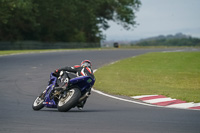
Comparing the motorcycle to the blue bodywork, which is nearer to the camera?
the motorcycle

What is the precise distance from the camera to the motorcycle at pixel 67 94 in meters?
9.70

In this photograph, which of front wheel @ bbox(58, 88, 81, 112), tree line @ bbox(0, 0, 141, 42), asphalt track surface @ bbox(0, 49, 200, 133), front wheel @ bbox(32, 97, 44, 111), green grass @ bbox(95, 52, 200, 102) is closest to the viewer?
asphalt track surface @ bbox(0, 49, 200, 133)

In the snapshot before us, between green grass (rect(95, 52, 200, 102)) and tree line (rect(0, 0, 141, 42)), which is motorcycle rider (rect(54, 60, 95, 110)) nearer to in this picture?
green grass (rect(95, 52, 200, 102))

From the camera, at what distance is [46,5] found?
66.8m

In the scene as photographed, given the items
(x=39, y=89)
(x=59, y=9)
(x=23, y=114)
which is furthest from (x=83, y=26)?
(x=23, y=114)

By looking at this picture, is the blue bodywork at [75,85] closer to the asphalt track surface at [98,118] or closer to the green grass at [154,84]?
the asphalt track surface at [98,118]

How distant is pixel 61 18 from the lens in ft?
236

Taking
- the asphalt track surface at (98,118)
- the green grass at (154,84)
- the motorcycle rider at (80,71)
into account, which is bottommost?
the green grass at (154,84)

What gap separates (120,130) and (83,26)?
75088 millimetres

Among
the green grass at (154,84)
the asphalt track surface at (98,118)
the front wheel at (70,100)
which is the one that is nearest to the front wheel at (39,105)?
the asphalt track surface at (98,118)

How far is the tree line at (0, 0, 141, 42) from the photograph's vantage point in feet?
197

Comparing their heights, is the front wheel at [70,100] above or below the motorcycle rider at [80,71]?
below

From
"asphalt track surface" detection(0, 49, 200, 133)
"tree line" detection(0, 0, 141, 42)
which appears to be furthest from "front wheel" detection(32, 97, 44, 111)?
"tree line" detection(0, 0, 141, 42)

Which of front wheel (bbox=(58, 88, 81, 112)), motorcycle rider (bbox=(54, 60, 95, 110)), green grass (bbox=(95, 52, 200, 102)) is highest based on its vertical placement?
motorcycle rider (bbox=(54, 60, 95, 110))
